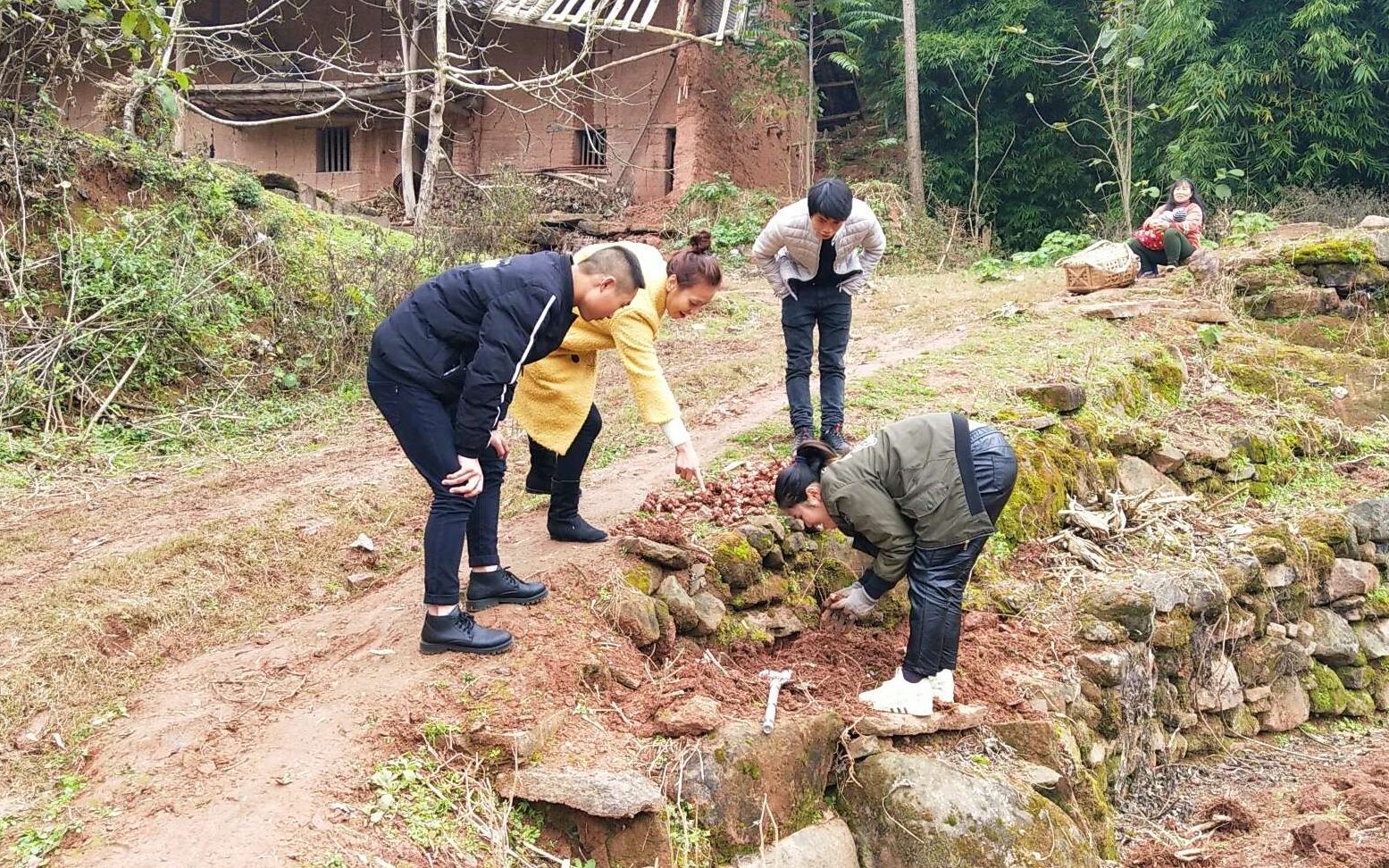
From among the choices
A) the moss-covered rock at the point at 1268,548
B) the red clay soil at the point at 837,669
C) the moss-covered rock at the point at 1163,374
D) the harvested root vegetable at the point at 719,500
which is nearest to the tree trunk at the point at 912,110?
the moss-covered rock at the point at 1163,374

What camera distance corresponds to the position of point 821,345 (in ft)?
17.6

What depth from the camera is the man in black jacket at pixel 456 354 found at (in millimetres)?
3291

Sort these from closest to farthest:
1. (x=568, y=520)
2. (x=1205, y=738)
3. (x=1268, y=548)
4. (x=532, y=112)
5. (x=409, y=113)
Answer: (x=568, y=520) → (x=1205, y=738) → (x=1268, y=548) → (x=409, y=113) → (x=532, y=112)

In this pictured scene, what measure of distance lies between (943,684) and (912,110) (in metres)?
14.8

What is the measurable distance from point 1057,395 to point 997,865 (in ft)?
12.2

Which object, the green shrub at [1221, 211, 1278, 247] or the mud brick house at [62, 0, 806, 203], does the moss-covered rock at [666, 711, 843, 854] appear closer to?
the green shrub at [1221, 211, 1278, 247]

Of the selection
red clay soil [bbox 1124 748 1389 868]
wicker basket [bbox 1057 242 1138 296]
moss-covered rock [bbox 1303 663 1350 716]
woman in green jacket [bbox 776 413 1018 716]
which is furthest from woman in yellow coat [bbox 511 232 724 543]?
wicker basket [bbox 1057 242 1138 296]

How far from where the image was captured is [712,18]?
54.7 ft

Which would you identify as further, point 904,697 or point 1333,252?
point 1333,252

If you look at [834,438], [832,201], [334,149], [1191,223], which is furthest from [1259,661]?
[334,149]

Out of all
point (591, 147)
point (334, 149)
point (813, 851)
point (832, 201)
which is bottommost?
point (813, 851)

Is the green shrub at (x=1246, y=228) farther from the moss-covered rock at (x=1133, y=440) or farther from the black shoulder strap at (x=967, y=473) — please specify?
the black shoulder strap at (x=967, y=473)

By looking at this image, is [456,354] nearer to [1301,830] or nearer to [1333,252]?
→ [1301,830]

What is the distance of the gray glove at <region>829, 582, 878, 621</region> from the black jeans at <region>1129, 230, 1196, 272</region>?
25.2ft
